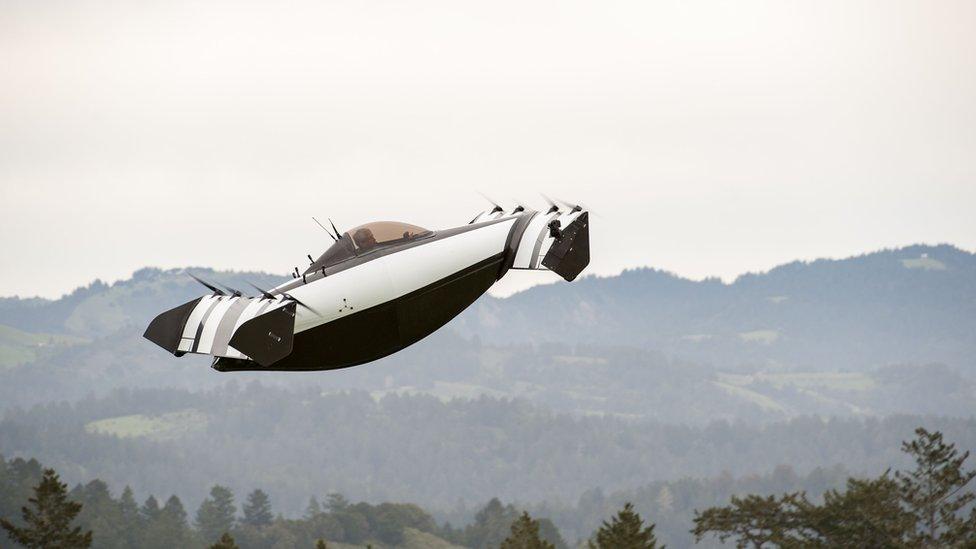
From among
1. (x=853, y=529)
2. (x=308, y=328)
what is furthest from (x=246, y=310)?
(x=853, y=529)

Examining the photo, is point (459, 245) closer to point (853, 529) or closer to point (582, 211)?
point (582, 211)

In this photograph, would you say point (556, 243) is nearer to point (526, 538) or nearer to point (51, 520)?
point (526, 538)

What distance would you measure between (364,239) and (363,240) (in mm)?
33

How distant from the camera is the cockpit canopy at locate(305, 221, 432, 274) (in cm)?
3425

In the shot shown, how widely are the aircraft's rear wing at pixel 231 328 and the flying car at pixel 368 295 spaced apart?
0.08 ft

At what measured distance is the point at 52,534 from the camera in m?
142

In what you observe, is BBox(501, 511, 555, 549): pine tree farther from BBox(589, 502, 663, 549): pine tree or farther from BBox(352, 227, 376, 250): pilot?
BBox(352, 227, 376, 250): pilot

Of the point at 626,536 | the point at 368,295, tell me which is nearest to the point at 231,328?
the point at 368,295

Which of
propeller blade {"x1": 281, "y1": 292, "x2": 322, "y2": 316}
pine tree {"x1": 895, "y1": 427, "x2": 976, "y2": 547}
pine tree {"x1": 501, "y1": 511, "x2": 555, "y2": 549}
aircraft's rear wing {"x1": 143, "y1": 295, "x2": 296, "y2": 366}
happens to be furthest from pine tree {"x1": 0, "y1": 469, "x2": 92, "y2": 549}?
propeller blade {"x1": 281, "y1": 292, "x2": 322, "y2": 316}

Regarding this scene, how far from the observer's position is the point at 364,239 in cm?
3447

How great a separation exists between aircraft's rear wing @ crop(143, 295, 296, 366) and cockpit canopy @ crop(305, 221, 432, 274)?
2223 mm

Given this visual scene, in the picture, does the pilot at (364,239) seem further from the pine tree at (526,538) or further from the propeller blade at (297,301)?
the pine tree at (526,538)

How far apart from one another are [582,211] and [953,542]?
98492 millimetres

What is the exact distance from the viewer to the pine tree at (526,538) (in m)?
125
